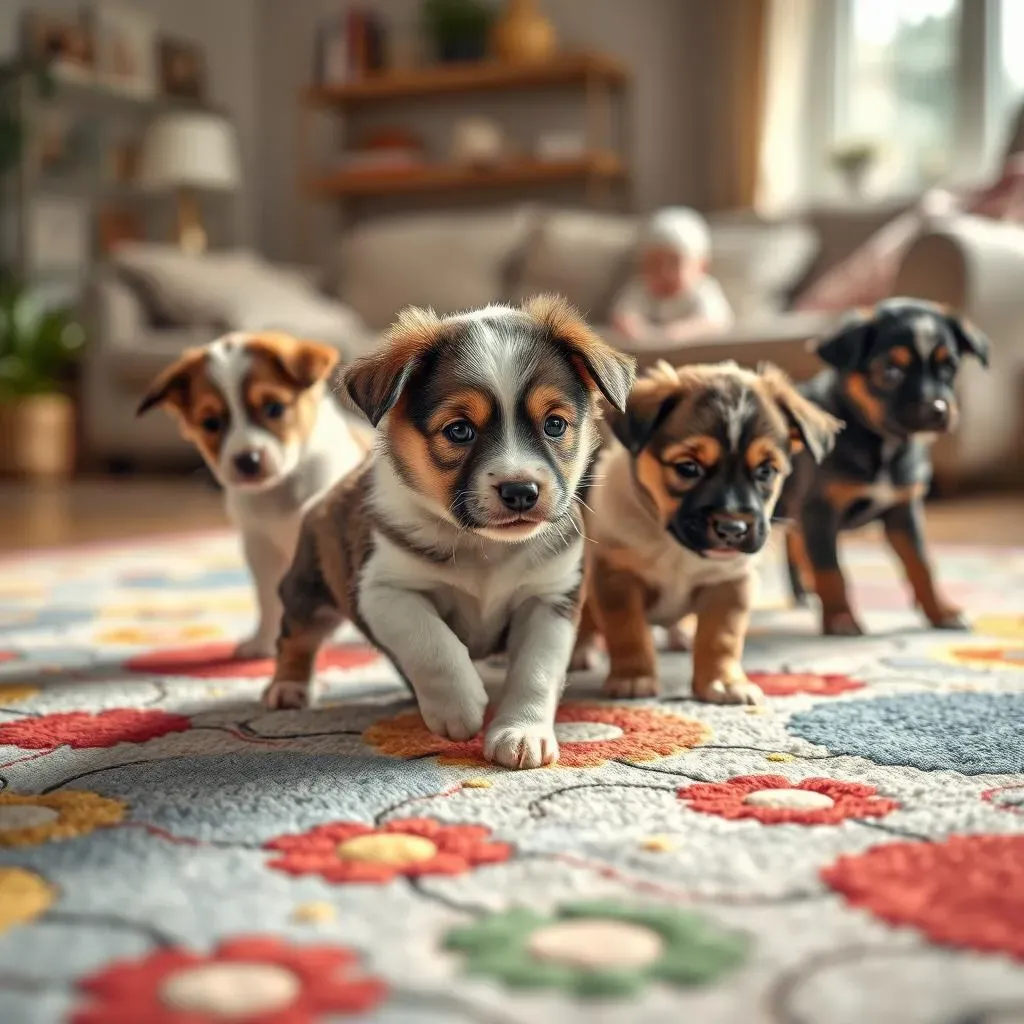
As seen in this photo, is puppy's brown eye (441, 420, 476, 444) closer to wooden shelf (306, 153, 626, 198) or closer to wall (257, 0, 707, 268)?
wooden shelf (306, 153, 626, 198)

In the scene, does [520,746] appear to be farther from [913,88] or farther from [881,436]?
[913,88]

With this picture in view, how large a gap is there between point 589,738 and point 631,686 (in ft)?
0.92

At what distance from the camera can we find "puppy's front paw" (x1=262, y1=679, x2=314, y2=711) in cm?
170

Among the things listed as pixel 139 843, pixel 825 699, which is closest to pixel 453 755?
pixel 139 843

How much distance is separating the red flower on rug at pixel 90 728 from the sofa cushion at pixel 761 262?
14.5 feet

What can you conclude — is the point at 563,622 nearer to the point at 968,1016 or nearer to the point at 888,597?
the point at 968,1016

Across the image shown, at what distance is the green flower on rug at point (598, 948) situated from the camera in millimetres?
833

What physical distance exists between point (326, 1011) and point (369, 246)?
6504 millimetres

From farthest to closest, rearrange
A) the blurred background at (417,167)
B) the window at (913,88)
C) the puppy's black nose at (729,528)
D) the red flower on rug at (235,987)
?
the window at (913,88), the blurred background at (417,167), the puppy's black nose at (729,528), the red flower on rug at (235,987)

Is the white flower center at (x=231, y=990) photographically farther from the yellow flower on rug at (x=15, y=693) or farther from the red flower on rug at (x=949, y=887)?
the yellow flower on rug at (x=15, y=693)

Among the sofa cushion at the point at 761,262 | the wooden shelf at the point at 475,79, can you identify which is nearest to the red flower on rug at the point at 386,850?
the sofa cushion at the point at 761,262

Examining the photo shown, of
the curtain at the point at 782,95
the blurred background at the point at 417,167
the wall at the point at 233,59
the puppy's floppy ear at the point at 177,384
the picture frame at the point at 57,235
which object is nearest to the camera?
Result: the puppy's floppy ear at the point at 177,384

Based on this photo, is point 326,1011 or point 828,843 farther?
point 828,843

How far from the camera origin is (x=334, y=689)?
184 cm
